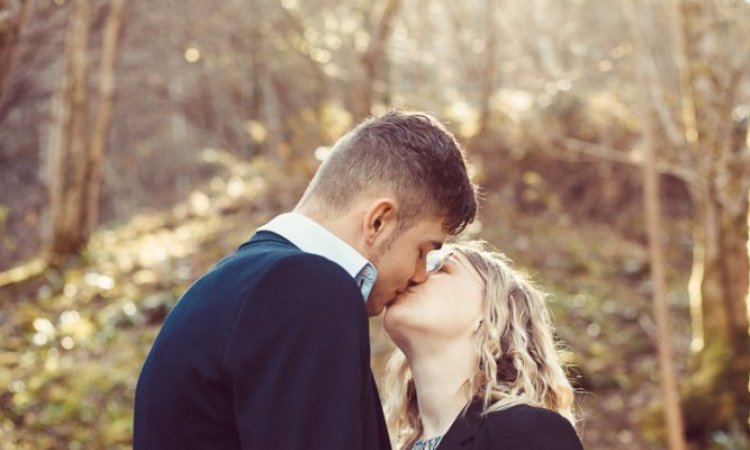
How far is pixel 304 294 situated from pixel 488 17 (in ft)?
39.9

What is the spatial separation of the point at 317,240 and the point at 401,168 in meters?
0.29

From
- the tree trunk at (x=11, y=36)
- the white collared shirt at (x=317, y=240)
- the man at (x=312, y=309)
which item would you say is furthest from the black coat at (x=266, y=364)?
the tree trunk at (x=11, y=36)

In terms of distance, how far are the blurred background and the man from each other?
3340 mm

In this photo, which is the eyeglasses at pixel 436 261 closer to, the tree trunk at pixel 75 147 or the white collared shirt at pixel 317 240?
the white collared shirt at pixel 317 240

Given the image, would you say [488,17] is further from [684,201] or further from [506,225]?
[684,201]

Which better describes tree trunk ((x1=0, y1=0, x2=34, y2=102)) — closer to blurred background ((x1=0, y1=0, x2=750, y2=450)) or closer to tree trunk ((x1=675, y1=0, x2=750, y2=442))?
blurred background ((x1=0, y1=0, x2=750, y2=450))

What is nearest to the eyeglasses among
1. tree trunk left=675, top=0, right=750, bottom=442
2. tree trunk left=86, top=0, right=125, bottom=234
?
tree trunk left=675, top=0, right=750, bottom=442

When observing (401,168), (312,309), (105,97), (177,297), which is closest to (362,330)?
(312,309)

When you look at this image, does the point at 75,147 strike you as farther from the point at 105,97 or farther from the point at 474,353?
the point at 474,353

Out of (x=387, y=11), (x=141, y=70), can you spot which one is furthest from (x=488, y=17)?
(x=141, y=70)

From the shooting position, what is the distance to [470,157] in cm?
1463

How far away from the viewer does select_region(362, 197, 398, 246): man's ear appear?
2.25 meters

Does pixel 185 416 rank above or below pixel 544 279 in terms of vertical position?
above

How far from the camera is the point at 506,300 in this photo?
3219 millimetres
